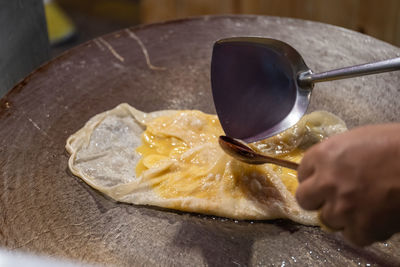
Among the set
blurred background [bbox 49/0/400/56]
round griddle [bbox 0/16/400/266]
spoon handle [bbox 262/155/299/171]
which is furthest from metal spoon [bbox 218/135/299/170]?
blurred background [bbox 49/0/400/56]

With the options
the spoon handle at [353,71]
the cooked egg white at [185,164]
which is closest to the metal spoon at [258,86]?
the spoon handle at [353,71]

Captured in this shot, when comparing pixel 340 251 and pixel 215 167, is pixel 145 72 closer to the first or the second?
pixel 215 167

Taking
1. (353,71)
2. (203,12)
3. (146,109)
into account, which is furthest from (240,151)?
(203,12)

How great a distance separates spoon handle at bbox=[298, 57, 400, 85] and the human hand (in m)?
0.42

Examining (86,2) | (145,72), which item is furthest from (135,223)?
(86,2)

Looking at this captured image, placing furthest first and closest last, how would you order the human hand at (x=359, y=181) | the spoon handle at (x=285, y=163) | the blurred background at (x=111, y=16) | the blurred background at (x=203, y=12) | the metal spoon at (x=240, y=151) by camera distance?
1. the blurred background at (x=203, y=12)
2. the blurred background at (x=111, y=16)
3. the metal spoon at (x=240, y=151)
4. the spoon handle at (x=285, y=163)
5. the human hand at (x=359, y=181)

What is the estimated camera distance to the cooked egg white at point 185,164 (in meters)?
1.66

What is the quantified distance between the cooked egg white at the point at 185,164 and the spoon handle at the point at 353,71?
0.24m

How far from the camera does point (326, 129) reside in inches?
75.3

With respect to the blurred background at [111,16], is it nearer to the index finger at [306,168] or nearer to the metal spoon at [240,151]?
the metal spoon at [240,151]

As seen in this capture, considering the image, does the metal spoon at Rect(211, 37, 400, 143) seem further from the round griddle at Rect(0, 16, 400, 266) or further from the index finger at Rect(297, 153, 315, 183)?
the index finger at Rect(297, 153, 315, 183)

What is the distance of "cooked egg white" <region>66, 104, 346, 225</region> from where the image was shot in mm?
1659

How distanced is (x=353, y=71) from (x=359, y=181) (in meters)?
0.59

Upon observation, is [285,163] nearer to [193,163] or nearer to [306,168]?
[306,168]
